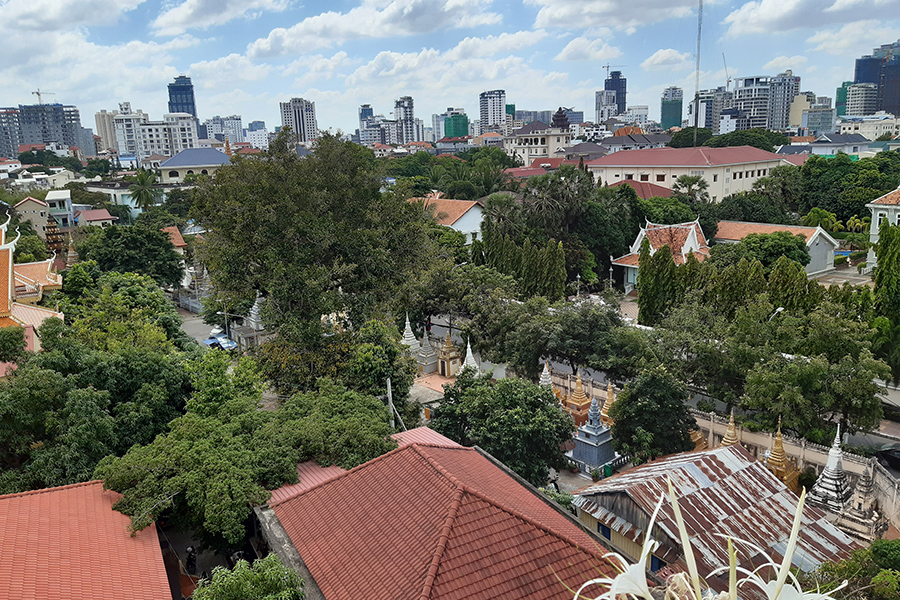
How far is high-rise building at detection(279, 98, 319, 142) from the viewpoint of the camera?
190 metres

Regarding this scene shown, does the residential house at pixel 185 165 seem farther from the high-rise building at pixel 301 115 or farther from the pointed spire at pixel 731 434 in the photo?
the high-rise building at pixel 301 115

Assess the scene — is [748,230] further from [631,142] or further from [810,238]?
[631,142]

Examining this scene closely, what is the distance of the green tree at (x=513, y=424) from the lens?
16.4m

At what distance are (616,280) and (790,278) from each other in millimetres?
20856

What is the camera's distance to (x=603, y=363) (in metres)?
21.7

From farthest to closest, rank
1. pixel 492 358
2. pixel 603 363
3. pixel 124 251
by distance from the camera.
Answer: pixel 124 251 < pixel 492 358 < pixel 603 363

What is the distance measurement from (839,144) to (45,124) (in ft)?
565

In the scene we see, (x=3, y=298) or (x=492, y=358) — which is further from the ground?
(x=3, y=298)

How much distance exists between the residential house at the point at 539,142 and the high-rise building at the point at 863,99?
120 meters

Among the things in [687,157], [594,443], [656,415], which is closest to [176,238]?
[594,443]

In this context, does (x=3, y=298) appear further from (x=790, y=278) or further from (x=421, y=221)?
(x=790, y=278)

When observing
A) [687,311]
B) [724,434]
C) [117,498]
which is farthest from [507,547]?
[687,311]

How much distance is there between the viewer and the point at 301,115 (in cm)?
19200

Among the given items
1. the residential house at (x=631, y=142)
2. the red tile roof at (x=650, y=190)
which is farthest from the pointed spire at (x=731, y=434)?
the residential house at (x=631, y=142)
